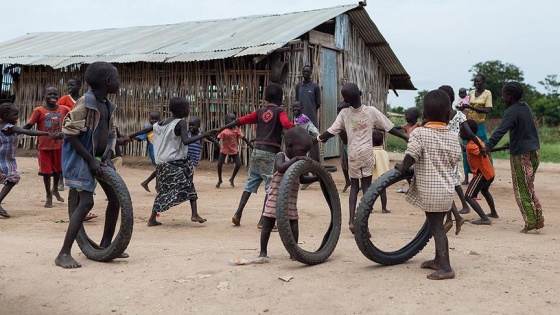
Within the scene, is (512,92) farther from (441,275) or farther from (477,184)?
(441,275)

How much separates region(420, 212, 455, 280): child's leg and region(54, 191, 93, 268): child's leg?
2.63 m

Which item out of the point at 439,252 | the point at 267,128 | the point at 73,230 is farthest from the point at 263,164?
the point at 439,252

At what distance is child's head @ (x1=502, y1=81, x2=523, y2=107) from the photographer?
20.9 ft

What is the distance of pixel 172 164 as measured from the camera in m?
6.73

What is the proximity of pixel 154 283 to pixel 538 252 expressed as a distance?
3.23 metres

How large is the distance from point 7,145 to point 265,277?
4553 millimetres

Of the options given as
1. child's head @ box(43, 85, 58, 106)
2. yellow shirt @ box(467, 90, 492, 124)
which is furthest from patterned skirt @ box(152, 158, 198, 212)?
yellow shirt @ box(467, 90, 492, 124)

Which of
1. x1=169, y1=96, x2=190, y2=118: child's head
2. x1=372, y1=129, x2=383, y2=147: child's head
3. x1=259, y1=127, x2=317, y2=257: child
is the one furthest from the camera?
x1=372, y1=129, x2=383, y2=147: child's head

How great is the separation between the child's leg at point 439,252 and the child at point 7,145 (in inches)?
190

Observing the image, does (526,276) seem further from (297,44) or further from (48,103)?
(297,44)

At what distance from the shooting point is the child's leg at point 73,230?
462 centimetres

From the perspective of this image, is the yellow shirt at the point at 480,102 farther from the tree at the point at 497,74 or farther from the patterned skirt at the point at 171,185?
the tree at the point at 497,74

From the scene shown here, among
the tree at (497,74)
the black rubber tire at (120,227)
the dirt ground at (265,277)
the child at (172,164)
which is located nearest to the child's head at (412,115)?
the dirt ground at (265,277)

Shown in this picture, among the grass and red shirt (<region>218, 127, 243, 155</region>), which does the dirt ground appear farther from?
the grass
